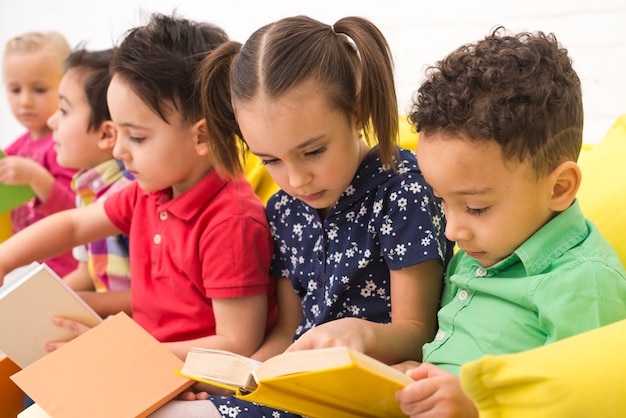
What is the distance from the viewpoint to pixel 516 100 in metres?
0.87

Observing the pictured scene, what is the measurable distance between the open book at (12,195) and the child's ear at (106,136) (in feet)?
1.07

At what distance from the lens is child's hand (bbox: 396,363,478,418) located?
0.83m

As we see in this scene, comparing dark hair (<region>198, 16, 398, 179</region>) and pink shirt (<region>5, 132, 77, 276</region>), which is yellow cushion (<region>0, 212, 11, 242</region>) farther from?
dark hair (<region>198, 16, 398, 179</region>)

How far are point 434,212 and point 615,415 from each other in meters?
0.44

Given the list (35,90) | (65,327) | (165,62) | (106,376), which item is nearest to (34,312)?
(65,327)

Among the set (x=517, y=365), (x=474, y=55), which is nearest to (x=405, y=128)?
(x=474, y=55)

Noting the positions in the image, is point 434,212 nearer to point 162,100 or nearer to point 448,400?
point 448,400

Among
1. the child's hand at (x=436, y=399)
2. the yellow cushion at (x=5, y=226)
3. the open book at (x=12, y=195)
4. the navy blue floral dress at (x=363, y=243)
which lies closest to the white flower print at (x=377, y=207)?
the navy blue floral dress at (x=363, y=243)

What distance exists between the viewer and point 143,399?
111 centimetres

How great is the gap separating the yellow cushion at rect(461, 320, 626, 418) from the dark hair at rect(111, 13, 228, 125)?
78cm

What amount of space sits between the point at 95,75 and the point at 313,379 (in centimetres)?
105

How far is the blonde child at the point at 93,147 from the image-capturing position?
5.37ft

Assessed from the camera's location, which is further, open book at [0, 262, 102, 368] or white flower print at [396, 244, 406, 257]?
open book at [0, 262, 102, 368]

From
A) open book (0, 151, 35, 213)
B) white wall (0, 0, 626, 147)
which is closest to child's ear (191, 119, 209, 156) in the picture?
white wall (0, 0, 626, 147)
